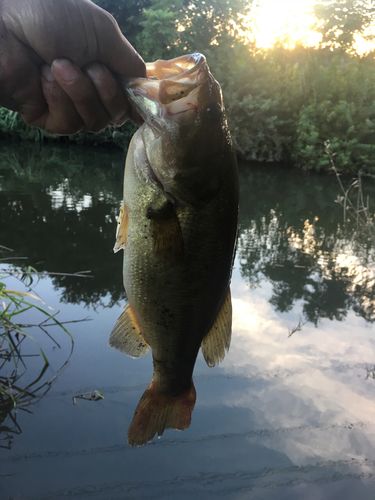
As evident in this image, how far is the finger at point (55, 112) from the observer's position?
1754 mm

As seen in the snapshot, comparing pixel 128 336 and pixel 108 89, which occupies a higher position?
pixel 108 89

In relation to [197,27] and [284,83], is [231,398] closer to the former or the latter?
[284,83]

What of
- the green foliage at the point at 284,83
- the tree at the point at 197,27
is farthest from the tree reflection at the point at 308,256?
the tree at the point at 197,27

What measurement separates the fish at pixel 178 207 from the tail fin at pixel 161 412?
0.12 metres

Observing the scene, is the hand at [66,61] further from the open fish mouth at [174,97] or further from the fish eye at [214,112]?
the fish eye at [214,112]

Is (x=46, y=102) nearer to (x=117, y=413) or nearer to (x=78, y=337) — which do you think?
(x=117, y=413)

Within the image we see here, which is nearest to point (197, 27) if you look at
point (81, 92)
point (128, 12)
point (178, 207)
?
point (128, 12)

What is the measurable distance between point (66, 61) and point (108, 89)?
207mm

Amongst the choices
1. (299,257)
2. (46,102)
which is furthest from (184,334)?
(299,257)

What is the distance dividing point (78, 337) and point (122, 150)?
2638 centimetres

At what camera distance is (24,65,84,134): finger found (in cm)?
175

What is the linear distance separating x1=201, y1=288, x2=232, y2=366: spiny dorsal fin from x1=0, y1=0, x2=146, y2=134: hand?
112cm

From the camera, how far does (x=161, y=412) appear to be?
207 centimetres

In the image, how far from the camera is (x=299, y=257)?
26.9 feet
